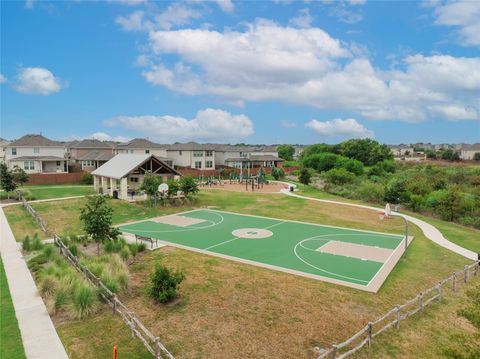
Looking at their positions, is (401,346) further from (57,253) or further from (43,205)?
(43,205)

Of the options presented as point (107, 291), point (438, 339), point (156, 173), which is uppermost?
point (156, 173)

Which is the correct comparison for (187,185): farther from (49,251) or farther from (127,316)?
(127,316)

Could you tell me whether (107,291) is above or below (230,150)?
below

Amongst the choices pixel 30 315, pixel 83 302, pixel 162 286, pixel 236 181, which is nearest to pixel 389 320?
pixel 162 286

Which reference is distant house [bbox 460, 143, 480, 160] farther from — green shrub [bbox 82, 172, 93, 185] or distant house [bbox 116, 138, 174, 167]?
green shrub [bbox 82, 172, 93, 185]

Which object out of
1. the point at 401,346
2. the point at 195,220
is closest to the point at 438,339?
the point at 401,346

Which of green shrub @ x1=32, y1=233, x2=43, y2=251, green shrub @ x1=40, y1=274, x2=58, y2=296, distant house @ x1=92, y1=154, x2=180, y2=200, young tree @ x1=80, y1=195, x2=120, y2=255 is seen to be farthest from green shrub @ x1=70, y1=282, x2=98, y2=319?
distant house @ x1=92, y1=154, x2=180, y2=200
